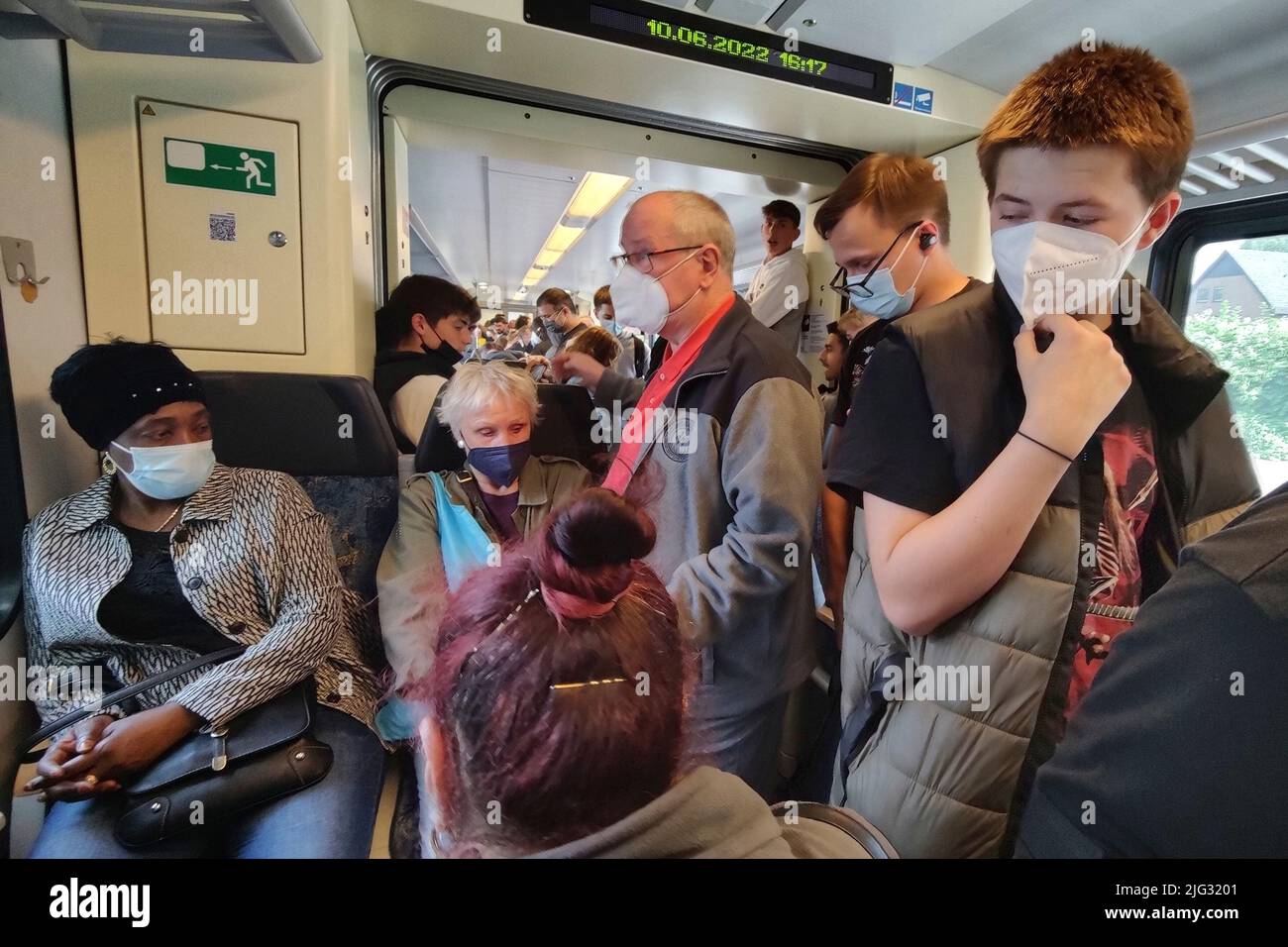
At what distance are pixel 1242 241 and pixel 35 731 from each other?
83.5 inches

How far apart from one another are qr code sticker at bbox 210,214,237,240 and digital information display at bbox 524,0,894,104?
2.54ft

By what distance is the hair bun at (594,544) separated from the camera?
703 millimetres

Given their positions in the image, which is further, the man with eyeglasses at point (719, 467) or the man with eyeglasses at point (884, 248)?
the man with eyeglasses at point (884, 248)

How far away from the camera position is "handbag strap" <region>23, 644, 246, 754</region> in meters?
0.69

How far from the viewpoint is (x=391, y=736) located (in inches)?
30.7

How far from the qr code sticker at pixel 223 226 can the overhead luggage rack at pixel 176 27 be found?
0.23 metres

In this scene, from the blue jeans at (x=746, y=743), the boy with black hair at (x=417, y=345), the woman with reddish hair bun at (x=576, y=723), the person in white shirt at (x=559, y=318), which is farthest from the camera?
the person in white shirt at (x=559, y=318)

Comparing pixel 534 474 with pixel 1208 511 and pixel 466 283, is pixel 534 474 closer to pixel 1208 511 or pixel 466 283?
pixel 466 283

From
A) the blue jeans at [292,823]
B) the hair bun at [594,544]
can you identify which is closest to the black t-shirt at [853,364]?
the hair bun at [594,544]

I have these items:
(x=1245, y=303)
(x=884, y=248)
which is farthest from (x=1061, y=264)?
(x=1245, y=303)

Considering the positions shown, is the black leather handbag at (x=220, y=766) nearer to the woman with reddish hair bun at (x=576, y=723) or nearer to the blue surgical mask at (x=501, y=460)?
the woman with reddish hair bun at (x=576, y=723)

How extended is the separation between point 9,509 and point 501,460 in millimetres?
664

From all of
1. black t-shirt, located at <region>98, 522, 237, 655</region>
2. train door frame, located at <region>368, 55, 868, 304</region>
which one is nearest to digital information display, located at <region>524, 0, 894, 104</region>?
train door frame, located at <region>368, 55, 868, 304</region>
